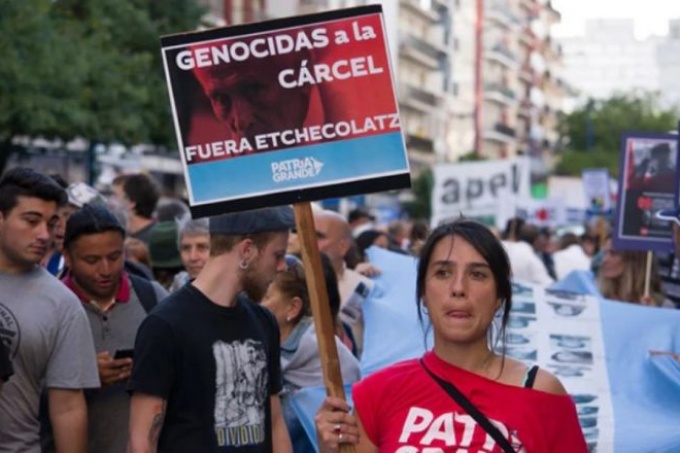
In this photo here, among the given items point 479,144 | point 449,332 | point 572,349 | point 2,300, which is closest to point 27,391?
point 2,300

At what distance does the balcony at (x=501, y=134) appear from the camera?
12656 centimetres

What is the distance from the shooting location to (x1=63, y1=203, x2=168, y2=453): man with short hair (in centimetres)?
599

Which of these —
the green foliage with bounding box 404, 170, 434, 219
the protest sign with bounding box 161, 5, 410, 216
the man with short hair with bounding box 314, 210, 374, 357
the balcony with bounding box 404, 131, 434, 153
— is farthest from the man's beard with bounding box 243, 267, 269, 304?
the balcony with bounding box 404, 131, 434, 153

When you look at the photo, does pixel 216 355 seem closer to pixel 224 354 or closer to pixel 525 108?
pixel 224 354

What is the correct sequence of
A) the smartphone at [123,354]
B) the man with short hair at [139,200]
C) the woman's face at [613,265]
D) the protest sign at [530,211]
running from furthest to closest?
the protest sign at [530,211]
the woman's face at [613,265]
the man with short hair at [139,200]
the smartphone at [123,354]

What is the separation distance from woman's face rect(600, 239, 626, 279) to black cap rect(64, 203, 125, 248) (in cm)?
518

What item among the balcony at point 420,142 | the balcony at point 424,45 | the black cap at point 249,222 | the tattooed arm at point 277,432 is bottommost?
the balcony at point 420,142

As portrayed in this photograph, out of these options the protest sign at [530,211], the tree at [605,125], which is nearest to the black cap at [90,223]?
the protest sign at [530,211]

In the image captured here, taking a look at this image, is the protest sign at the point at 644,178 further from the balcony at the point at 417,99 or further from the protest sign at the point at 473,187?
the balcony at the point at 417,99

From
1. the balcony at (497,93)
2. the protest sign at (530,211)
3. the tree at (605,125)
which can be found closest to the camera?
the protest sign at (530,211)

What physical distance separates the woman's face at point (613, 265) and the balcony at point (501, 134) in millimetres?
115686

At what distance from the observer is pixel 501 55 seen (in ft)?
420

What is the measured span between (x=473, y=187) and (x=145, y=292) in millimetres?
18199

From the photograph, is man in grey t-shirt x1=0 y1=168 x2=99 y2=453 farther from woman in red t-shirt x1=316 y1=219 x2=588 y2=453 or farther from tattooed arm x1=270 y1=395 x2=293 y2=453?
woman in red t-shirt x1=316 y1=219 x2=588 y2=453
